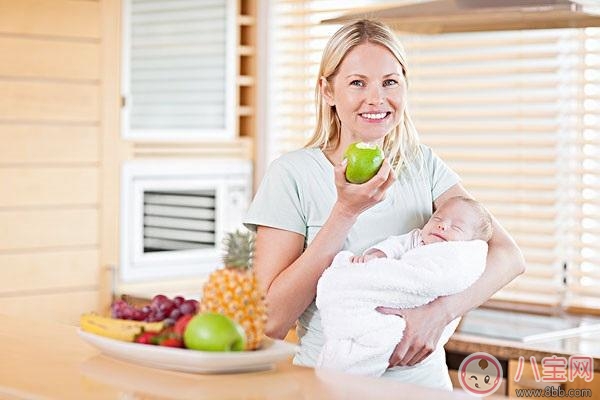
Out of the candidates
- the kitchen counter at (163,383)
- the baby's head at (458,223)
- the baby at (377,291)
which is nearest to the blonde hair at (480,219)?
the baby's head at (458,223)

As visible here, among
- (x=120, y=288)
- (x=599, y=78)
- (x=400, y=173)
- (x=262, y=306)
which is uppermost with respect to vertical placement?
(x=599, y=78)

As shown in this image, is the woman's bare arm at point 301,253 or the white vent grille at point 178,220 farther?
the white vent grille at point 178,220

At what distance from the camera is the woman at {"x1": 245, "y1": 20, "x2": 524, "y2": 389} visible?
2.17 metres

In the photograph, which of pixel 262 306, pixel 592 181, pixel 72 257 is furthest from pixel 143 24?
pixel 262 306

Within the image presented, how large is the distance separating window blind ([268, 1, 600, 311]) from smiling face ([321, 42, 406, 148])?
1726 mm

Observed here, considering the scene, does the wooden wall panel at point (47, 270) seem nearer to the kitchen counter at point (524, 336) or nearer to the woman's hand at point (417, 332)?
the kitchen counter at point (524, 336)

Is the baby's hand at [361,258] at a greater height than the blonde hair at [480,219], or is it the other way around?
the blonde hair at [480,219]

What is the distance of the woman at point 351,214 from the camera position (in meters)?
2.17

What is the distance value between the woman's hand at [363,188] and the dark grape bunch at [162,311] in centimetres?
36

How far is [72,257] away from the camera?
4051mm

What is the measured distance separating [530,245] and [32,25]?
1.89m

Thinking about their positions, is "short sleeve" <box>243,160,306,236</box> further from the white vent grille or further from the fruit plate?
the white vent grille

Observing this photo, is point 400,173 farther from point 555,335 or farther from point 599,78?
point 599,78

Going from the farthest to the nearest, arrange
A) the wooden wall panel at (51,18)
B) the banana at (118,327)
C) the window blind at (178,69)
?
the window blind at (178,69), the wooden wall panel at (51,18), the banana at (118,327)
